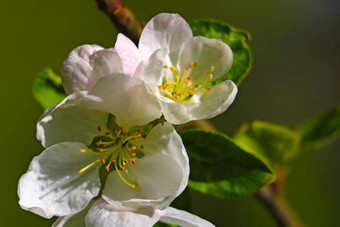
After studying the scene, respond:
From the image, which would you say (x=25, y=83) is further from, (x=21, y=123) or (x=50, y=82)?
(x=50, y=82)

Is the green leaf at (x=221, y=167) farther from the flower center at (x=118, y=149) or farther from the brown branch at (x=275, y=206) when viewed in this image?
the brown branch at (x=275, y=206)

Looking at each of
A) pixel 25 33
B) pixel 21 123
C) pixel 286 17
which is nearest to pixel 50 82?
pixel 21 123

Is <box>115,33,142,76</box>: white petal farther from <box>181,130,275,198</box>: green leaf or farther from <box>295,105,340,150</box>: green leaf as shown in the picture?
<box>295,105,340,150</box>: green leaf

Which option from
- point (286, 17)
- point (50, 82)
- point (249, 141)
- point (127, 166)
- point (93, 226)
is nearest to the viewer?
point (93, 226)

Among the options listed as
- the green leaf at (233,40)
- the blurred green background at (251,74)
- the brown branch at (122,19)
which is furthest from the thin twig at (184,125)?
the blurred green background at (251,74)

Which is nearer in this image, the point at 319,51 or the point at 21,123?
the point at 21,123

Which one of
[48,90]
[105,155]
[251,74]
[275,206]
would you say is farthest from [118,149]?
[251,74]

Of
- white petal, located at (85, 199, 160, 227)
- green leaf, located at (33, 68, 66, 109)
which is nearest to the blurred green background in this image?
green leaf, located at (33, 68, 66, 109)
